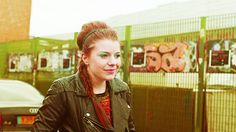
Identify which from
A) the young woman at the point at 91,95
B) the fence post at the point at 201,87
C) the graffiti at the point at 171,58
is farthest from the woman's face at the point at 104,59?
the graffiti at the point at 171,58

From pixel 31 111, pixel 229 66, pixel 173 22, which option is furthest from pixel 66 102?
pixel 173 22

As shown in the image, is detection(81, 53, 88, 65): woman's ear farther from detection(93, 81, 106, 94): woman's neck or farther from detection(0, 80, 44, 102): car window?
detection(0, 80, 44, 102): car window

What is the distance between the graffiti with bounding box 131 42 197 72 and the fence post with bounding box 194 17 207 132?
8.4 inches

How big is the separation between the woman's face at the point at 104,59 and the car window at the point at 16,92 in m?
4.94

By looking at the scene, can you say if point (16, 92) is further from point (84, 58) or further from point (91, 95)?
point (91, 95)

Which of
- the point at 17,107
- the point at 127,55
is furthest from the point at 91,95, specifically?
the point at 127,55

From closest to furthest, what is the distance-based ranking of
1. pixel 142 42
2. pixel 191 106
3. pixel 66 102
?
pixel 66 102, pixel 191 106, pixel 142 42

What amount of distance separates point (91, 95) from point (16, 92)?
537 cm

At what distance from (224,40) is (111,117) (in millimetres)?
5579

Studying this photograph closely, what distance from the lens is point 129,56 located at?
398 inches

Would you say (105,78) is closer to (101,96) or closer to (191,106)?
(101,96)

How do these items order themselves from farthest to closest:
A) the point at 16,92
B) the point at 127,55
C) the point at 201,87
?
the point at 127,55 < the point at 201,87 < the point at 16,92

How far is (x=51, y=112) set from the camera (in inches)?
103

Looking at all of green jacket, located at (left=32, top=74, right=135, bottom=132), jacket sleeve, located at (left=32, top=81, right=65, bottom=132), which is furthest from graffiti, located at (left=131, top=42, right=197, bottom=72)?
jacket sleeve, located at (left=32, top=81, right=65, bottom=132)
